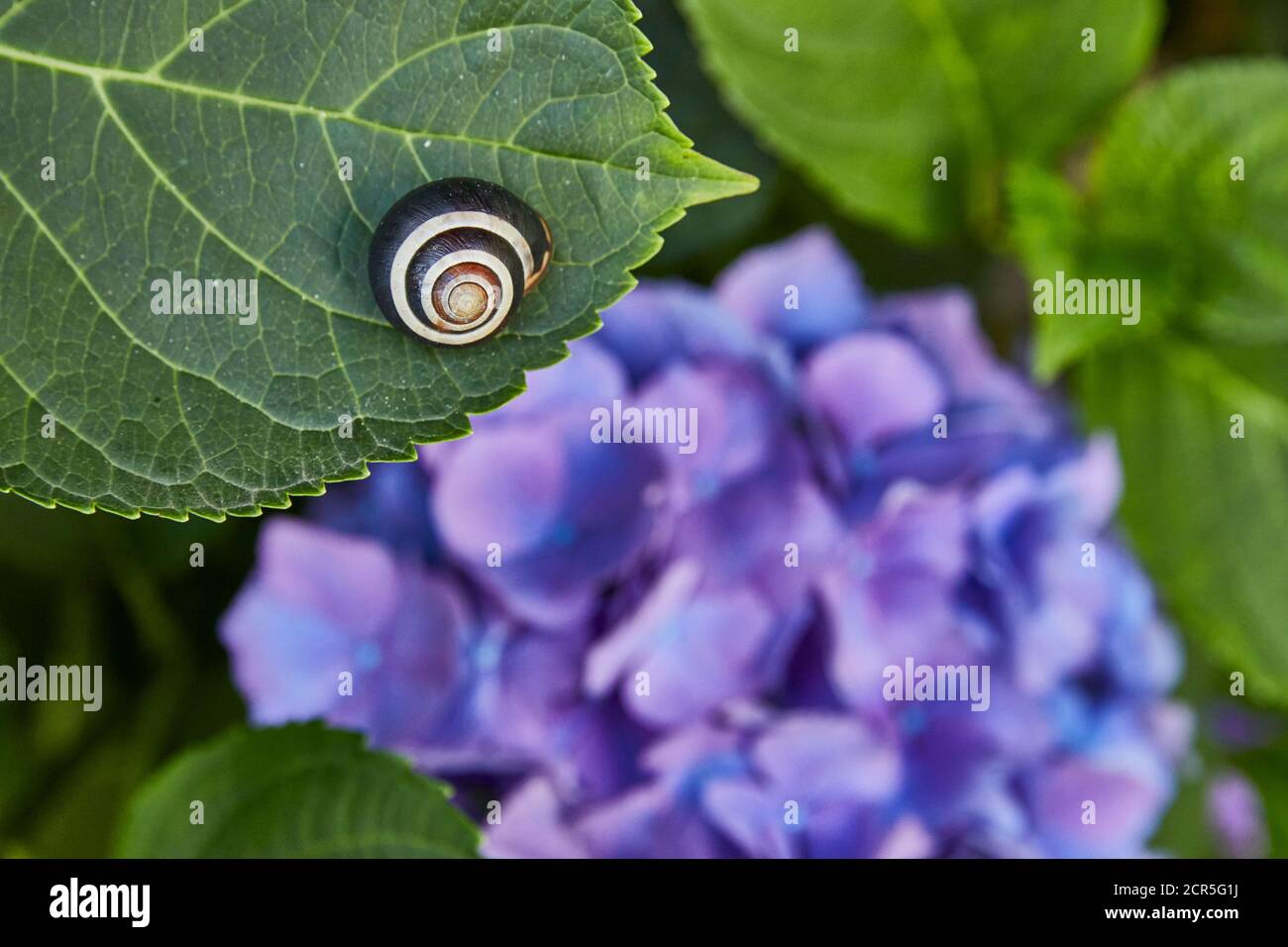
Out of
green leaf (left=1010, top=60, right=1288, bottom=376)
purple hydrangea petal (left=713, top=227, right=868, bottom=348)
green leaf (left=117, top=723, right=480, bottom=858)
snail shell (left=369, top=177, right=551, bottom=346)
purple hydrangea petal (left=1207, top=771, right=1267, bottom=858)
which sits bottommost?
purple hydrangea petal (left=1207, top=771, right=1267, bottom=858)

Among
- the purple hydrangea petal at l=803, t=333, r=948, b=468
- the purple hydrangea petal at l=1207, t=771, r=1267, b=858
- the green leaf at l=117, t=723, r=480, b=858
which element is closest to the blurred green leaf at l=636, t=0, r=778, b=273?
the purple hydrangea petal at l=803, t=333, r=948, b=468

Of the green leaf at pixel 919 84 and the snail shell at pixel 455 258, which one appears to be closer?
the snail shell at pixel 455 258

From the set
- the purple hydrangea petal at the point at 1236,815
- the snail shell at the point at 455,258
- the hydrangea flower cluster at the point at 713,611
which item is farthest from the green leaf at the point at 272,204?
the purple hydrangea petal at the point at 1236,815

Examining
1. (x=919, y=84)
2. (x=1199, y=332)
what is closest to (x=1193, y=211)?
(x=1199, y=332)

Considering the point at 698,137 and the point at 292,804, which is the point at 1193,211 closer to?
the point at 698,137

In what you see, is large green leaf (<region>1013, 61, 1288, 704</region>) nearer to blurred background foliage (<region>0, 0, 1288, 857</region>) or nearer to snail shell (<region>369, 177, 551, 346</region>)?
blurred background foliage (<region>0, 0, 1288, 857</region>)

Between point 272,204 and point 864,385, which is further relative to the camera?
point 864,385

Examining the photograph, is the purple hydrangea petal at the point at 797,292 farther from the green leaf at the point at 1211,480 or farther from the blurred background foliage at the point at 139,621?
the green leaf at the point at 1211,480
